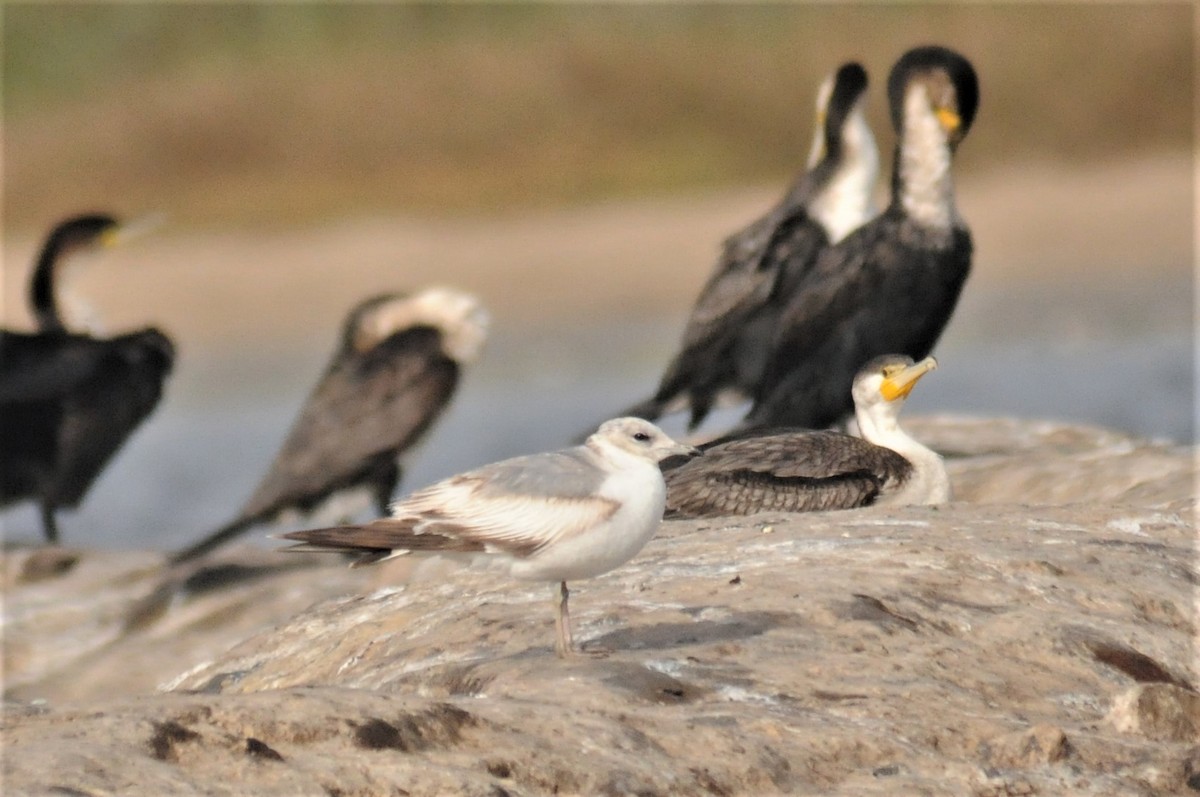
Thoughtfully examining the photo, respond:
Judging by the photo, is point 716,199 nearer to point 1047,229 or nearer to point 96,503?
point 1047,229

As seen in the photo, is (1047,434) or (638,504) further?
(1047,434)

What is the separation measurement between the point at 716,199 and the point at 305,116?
17.5 feet

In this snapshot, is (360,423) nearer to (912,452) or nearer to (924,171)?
(924,171)

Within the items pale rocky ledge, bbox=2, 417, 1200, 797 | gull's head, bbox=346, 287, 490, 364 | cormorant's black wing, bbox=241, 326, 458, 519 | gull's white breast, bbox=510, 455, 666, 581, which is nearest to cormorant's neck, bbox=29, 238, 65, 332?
gull's head, bbox=346, 287, 490, 364

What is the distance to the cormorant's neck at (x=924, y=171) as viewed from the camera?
10.4m

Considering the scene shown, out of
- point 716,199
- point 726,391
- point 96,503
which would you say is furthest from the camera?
point 716,199

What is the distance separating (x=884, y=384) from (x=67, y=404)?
6001 millimetres

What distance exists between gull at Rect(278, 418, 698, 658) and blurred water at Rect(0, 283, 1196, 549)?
9848 millimetres

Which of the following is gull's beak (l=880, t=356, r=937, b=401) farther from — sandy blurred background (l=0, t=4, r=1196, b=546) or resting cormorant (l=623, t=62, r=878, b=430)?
sandy blurred background (l=0, t=4, r=1196, b=546)

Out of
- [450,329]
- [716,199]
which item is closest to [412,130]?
[716,199]

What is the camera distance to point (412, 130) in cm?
2970

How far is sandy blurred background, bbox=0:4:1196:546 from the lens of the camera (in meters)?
24.5

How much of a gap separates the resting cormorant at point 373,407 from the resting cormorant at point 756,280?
166 centimetres

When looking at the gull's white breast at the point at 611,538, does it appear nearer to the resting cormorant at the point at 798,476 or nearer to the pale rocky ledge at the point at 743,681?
the pale rocky ledge at the point at 743,681
